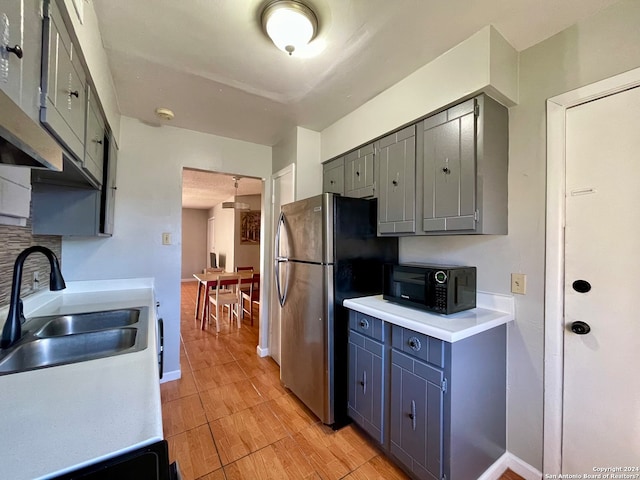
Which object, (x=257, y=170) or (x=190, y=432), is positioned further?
(x=257, y=170)

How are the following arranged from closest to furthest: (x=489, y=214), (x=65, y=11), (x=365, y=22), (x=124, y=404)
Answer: (x=124, y=404) → (x=65, y=11) → (x=365, y=22) → (x=489, y=214)

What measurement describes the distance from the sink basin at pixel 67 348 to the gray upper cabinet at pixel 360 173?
1759 millimetres

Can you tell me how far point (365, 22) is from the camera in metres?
1.39

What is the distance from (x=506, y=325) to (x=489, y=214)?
2.22 ft

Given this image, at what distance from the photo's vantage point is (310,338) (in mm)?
2080

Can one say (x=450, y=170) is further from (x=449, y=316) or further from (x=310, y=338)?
(x=310, y=338)

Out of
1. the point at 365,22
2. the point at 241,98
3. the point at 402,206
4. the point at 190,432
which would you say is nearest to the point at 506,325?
the point at 402,206

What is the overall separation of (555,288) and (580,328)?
0.21 meters

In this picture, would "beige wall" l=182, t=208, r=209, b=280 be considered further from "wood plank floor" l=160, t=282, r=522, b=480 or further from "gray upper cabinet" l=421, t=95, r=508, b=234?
"gray upper cabinet" l=421, t=95, r=508, b=234

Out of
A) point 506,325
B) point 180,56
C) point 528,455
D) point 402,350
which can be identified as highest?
point 180,56

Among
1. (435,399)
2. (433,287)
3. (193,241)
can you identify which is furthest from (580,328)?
(193,241)

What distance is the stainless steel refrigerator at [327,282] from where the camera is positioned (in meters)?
1.93

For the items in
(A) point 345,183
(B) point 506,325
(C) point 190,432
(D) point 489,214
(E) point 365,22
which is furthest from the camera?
(A) point 345,183

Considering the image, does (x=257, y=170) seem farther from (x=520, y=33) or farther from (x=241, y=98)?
(x=520, y=33)
